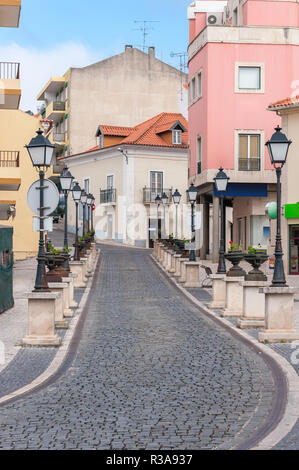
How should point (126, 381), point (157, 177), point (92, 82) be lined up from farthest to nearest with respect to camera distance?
point (92, 82), point (157, 177), point (126, 381)

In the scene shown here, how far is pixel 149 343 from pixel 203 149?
2668cm

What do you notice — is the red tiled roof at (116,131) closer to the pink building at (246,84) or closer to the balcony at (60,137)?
the balcony at (60,137)

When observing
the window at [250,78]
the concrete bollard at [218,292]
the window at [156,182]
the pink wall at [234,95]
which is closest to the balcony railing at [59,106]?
the window at [156,182]

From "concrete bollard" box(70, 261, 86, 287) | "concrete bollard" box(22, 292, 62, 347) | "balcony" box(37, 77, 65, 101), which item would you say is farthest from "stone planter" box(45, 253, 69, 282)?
"balcony" box(37, 77, 65, 101)

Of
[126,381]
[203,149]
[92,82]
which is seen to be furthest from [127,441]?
[92,82]

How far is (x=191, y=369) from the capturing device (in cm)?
966

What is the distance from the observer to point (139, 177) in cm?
5694

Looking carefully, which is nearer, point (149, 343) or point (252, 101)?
point (149, 343)

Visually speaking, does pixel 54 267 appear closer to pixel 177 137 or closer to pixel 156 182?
pixel 156 182

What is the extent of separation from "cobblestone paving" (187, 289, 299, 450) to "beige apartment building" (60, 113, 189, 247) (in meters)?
33.8

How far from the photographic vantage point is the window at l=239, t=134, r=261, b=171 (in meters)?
36.8

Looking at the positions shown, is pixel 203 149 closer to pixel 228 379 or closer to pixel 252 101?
pixel 252 101

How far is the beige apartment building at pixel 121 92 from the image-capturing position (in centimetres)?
6350

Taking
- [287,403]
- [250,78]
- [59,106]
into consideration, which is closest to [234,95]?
[250,78]
